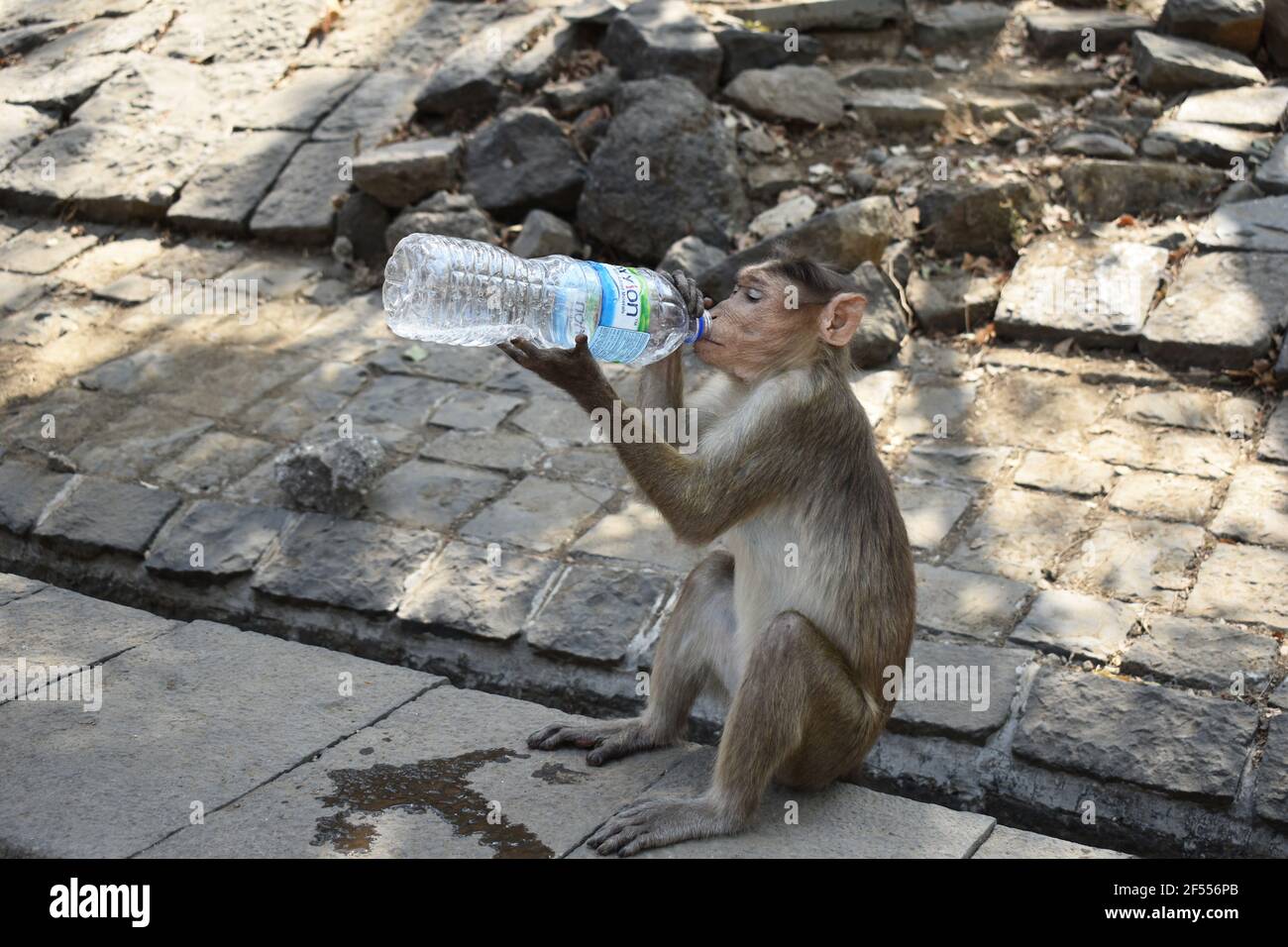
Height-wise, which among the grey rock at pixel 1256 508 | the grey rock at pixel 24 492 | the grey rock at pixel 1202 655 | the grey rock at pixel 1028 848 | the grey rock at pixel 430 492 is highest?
the grey rock at pixel 1256 508

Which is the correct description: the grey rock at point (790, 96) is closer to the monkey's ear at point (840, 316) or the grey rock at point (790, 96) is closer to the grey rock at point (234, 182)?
the grey rock at point (234, 182)

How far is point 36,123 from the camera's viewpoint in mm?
9938

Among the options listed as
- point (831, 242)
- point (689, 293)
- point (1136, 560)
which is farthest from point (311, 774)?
point (831, 242)

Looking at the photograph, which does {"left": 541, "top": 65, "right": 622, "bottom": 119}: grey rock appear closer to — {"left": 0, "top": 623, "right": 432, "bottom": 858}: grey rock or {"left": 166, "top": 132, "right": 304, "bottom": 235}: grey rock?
{"left": 166, "top": 132, "right": 304, "bottom": 235}: grey rock

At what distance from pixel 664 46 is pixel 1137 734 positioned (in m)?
5.74

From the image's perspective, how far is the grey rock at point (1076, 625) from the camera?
5059 millimetres

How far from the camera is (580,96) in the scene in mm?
8844

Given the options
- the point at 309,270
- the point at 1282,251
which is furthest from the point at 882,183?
the point at 309,270

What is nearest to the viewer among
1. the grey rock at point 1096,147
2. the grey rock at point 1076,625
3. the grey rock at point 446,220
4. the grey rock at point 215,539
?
the grey rock at point 1076,625

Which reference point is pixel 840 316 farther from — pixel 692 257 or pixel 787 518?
pixel 692 257

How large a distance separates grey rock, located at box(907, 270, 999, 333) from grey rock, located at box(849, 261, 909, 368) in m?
0.13

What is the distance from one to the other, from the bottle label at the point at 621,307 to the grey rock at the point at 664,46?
4.88 meters

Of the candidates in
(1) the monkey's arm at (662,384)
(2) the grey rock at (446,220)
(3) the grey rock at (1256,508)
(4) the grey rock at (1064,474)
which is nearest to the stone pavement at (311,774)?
(1) the monkey's arm at (662,384)

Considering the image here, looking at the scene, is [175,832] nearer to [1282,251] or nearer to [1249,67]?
[1282,251]
